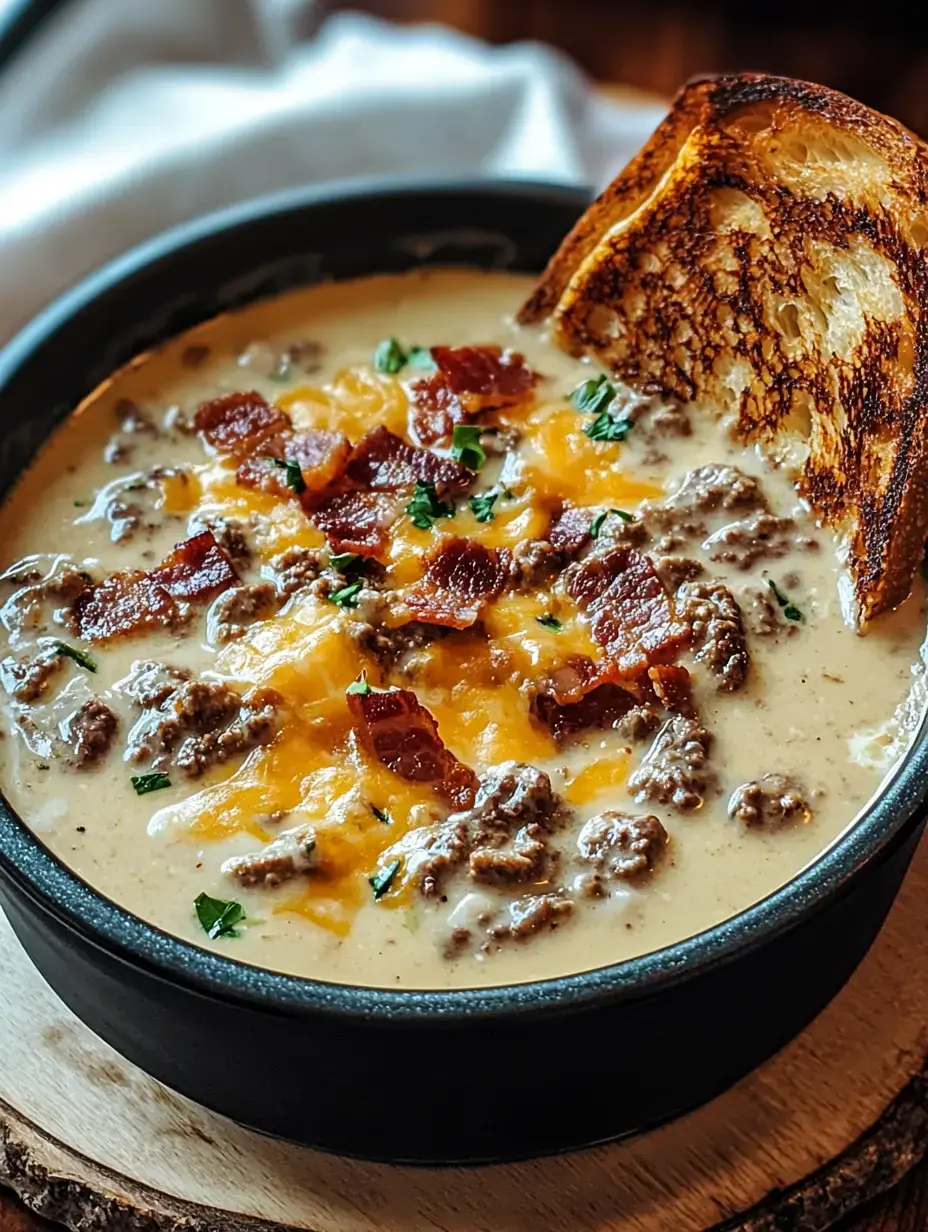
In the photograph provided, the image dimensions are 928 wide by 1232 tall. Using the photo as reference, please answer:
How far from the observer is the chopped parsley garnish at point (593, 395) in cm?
311

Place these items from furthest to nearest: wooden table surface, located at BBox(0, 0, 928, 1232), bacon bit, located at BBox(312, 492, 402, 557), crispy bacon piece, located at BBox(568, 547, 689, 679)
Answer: wooden table surface, located at BBox(0, 0, 928, 1232), bacon bit, located at BBox(312, 492, 402, 557), crispy bacon piece, located at BBox(568, 547, 689, 679)

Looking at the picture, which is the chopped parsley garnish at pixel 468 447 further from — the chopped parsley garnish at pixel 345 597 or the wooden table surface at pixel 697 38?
the wooden table surface at pixel 697 38

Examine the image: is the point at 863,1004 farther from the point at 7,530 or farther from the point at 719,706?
the point at 7,530

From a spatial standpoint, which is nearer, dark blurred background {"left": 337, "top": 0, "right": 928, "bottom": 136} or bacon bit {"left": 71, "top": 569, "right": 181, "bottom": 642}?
bacon bit {"left": 71, "top": 569, "right": 181, "bottom": 642}

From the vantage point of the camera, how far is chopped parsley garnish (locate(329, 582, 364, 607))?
2.65 metres

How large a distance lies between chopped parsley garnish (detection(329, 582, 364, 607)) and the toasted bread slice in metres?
0.88

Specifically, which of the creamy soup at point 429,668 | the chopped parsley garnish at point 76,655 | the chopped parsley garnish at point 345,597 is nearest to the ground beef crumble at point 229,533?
the creamy soup at point 429,668

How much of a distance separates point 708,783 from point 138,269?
68.1 inches

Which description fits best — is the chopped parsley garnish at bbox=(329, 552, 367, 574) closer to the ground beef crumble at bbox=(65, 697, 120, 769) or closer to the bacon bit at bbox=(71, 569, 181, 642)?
the bacon bit at bbox=(71, 569, 181, 642)

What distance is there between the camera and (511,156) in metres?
4.19

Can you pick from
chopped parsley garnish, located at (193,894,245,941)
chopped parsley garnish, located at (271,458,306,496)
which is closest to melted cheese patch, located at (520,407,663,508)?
chopped parsley garnish, located at (271,458,306,496)

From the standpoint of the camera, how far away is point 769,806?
92.8 inches

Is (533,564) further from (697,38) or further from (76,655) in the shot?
(697,38)

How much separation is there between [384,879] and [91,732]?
0.57 meters
